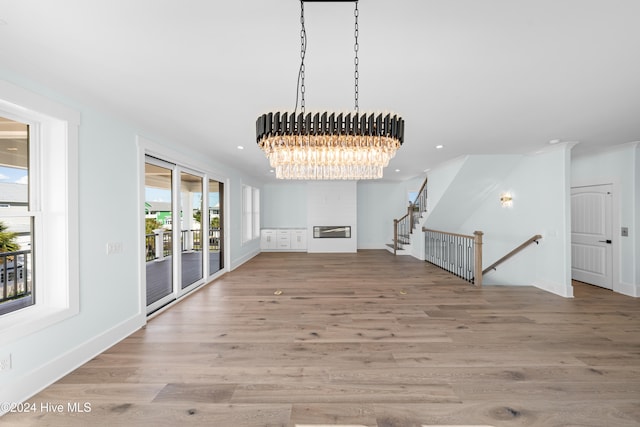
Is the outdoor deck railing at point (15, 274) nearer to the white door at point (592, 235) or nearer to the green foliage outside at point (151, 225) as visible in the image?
the green foliage outside at point (151, 225)

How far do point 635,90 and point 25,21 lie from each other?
475cm

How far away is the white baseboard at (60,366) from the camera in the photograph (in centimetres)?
196

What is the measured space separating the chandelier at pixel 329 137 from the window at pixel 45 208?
1968 millimetres

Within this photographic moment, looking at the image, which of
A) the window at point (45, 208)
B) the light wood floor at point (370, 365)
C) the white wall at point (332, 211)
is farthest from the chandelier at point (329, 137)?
the white wall at point (332, 211)

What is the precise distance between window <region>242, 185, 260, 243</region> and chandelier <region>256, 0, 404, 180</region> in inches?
224

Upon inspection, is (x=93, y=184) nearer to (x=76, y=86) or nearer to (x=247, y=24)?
(x=76, y=86)

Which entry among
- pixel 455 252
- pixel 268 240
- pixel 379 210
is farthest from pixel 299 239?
pixel 455 252

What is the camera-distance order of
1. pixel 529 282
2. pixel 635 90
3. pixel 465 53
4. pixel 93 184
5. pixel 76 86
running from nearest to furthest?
pixel 465 53, pixel 76 86, pixel 635 90, pixel 93 184, pixel 529 282

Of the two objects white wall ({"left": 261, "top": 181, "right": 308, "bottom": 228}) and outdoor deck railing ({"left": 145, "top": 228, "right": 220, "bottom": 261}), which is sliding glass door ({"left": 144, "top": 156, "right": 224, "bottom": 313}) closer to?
outdoor deck railing ({"left": 145, "top": 228, "right": 220, "bottom": 261})

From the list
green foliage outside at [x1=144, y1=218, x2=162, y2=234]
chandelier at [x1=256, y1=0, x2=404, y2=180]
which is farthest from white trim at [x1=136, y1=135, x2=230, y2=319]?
green foliage outside at [x1=144, y1=218, x2=162, y2=234]

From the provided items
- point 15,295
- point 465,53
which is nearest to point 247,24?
point 465,53

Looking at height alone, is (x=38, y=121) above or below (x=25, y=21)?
below

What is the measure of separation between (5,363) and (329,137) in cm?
297

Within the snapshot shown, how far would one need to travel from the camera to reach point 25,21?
147 centimetres
